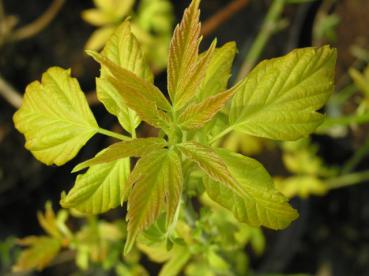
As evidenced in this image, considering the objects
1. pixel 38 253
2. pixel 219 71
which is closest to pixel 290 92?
pixel 219 71

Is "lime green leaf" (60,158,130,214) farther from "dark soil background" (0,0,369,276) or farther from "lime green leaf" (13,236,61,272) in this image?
"dark soil background" (0,0,369,276)

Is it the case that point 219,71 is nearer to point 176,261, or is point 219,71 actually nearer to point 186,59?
point 186,59

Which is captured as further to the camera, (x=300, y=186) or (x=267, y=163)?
(x=267, y=163)

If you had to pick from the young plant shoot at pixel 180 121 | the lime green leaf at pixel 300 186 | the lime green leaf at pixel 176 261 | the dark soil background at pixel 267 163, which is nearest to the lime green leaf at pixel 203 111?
the young plant shoot at pixel 180 121

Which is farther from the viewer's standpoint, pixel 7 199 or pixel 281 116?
pixel 7 199

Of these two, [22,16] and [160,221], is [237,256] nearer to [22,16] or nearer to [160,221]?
[160,221]

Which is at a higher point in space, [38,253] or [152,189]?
[152,189]

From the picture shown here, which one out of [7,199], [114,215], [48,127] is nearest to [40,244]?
[48,127]
